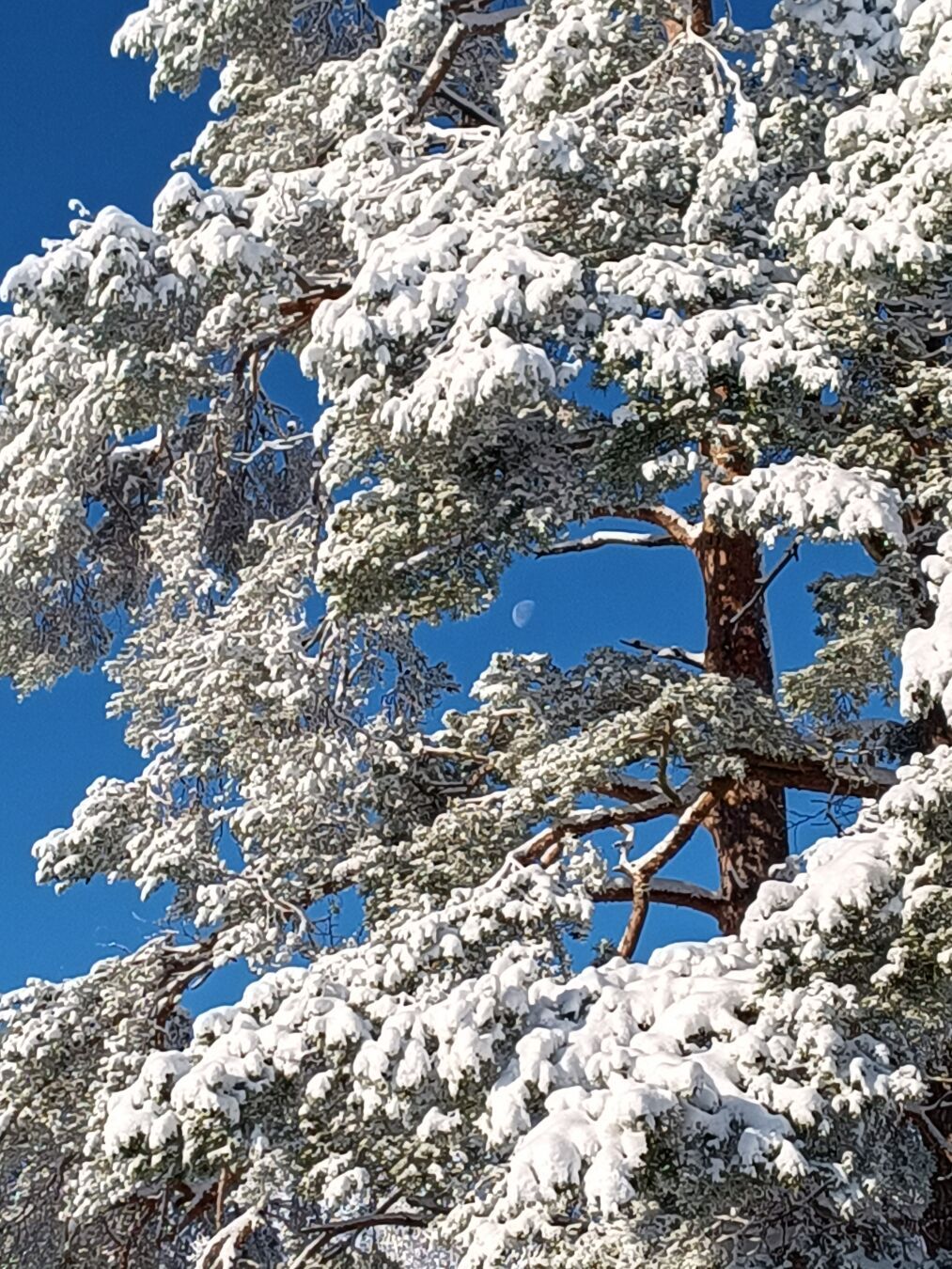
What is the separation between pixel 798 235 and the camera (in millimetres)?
7719

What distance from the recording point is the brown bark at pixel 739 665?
9797 millimetres

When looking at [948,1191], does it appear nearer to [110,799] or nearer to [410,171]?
[110,799]

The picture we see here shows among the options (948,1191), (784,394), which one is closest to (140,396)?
(784,394)

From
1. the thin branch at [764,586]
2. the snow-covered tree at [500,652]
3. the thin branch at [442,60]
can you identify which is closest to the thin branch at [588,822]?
the snow-covered tree at [500,652]

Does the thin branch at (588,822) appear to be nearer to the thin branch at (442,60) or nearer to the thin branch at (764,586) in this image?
the thin branch at (764,586)

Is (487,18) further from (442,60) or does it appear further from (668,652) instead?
(668,652)

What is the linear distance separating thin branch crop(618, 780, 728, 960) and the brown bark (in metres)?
0.24

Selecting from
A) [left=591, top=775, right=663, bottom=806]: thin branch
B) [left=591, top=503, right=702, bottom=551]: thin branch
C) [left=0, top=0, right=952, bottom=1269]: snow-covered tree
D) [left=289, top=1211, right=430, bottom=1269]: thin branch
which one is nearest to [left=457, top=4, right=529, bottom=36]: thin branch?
[left=0, top=0, right=952, bottom=1269]: snow-covered tree

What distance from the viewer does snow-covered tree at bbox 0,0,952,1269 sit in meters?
6.13

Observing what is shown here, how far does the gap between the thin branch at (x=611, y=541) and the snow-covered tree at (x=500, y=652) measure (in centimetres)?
4

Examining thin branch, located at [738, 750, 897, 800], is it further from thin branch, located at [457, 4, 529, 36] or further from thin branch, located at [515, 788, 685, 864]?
thin branch, located at [457, 4, 529, 36]

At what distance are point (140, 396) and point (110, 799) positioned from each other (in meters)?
2.87

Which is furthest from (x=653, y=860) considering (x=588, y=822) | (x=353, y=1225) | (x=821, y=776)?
(x=353, y=1225)

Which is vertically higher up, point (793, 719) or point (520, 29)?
point (520, 29)
